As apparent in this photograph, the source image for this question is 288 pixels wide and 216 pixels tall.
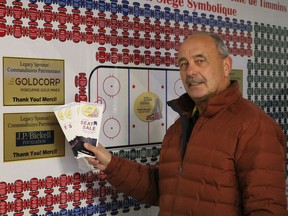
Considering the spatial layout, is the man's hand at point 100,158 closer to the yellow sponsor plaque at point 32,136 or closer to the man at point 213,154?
the man at point 213,154

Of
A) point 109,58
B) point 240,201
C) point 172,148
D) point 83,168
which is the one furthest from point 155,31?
point 240,201

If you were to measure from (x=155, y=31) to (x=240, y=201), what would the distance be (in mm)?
809

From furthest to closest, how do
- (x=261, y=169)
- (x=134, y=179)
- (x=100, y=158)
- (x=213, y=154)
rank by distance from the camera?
(x=134, y=179) → (x=100, y=158) → (x=213, y=154) → (x=261, y=169)

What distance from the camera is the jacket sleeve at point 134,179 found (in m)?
1.59

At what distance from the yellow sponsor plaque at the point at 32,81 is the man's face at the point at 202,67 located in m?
0.45

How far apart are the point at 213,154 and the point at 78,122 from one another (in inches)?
18.4

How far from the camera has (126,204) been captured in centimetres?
176

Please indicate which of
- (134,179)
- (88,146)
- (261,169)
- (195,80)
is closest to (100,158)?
(88,146)

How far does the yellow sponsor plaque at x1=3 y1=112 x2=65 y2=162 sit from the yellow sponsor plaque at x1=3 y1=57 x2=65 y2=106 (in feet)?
0.16

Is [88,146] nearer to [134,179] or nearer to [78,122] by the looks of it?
[78,122]

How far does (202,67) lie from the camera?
4.91ft

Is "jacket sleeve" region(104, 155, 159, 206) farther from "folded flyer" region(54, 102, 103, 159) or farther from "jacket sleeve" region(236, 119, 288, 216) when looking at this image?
"jacket sleeve" region(236, 119, 288, 216)

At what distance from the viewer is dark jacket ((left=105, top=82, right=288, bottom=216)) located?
4.35 feet

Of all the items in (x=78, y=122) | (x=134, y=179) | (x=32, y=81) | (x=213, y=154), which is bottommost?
(x=134, y=179)
